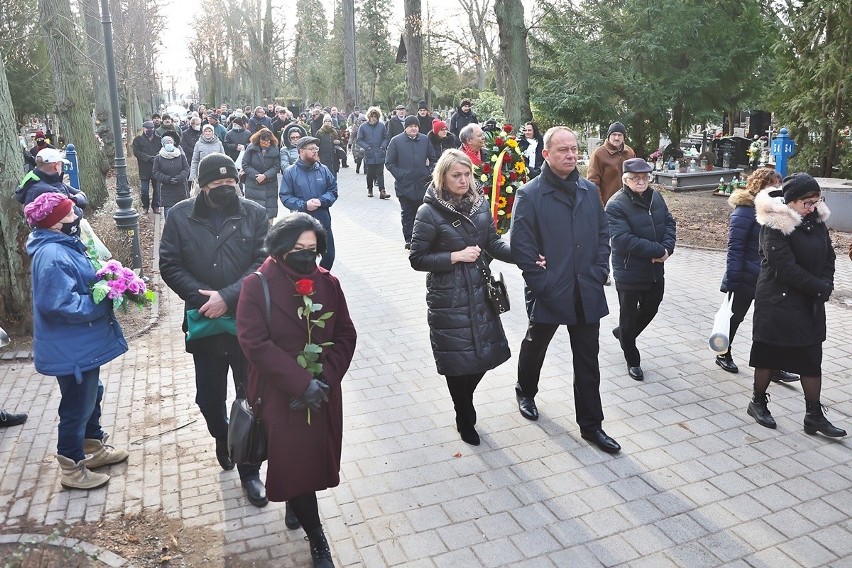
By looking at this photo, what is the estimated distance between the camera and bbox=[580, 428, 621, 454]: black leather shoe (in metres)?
5.06

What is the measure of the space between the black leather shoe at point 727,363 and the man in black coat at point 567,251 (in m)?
2.01

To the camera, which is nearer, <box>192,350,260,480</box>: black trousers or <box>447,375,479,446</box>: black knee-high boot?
<box>192,350,260,480</box>: black trousers

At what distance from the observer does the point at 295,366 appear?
356 cm

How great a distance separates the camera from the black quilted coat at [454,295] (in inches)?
194

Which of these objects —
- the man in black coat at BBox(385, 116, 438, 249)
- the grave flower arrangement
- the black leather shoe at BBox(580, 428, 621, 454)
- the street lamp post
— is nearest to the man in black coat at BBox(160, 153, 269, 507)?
the black leather shoe at BBox(580, 428, 621, 454)

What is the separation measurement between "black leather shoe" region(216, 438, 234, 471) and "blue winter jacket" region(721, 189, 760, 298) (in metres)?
4.19

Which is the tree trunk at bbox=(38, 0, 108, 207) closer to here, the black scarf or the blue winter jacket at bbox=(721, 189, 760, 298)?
the black scarf

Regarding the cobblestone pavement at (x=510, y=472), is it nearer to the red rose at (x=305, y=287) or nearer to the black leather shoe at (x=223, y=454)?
the black leather shoe at (x=223, y=454)

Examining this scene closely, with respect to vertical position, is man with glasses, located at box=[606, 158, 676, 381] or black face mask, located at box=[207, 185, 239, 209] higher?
black face mask, located at box=[207, 185, 239, 209]

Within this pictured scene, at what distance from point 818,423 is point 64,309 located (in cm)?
498

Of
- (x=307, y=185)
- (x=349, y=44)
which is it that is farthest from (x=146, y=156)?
(x=349, y=44)

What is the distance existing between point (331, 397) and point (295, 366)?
0.29 m

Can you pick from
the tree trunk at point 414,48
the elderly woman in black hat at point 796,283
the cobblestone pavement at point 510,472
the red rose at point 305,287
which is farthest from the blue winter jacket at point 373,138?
the red rose at point 305,287

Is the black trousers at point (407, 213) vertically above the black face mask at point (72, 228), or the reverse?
the black face mask at point (72, 228)
